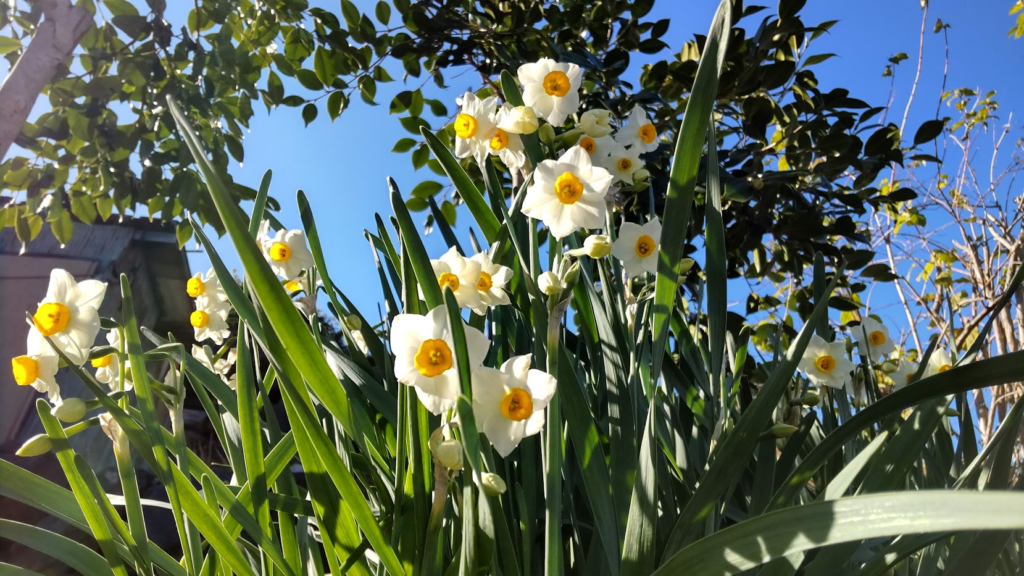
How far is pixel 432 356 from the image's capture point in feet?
1.57

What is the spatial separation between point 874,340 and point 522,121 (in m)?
0.96

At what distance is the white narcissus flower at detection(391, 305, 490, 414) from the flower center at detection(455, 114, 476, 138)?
0.35m

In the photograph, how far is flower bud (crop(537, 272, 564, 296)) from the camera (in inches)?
21.7

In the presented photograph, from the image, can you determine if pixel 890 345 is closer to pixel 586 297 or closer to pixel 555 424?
pixel 586 297

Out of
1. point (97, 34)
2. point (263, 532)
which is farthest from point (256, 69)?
point (263, 532)

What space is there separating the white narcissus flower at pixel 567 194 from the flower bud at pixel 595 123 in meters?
0.15

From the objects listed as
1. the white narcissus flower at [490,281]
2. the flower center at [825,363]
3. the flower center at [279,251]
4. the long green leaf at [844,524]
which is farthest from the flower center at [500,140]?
the flower center at [825,363]

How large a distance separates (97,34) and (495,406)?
6.90 feet

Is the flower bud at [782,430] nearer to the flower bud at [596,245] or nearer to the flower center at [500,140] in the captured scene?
the flower bud at [596,245]

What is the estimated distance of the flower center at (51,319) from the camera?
63cm

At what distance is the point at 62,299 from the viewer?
2.19 ft

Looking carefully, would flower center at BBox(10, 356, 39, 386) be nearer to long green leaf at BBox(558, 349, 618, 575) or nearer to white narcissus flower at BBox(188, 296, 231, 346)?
white narcissus flower at BBox(188, 296, 231, 346)

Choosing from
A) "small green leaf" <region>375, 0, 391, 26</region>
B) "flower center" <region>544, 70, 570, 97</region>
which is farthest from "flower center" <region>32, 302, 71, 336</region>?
"small green leaf" <region>375, 0, 391, 26</region>

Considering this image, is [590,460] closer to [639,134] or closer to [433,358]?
[433,358]
